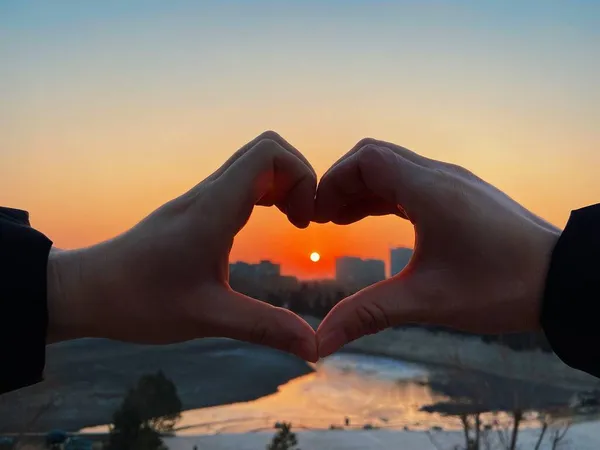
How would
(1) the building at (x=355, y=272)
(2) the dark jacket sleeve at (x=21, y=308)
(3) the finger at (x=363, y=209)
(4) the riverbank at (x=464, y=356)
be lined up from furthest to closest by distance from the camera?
(4) the riverbank at (x=464, y=356)
(1) the building at (x=355, y=272)
(3) the finger at (x=363, y=209)
(2) the dark jacket sleeve at (x=21, y=308)

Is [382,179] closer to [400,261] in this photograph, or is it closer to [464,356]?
[400,261]

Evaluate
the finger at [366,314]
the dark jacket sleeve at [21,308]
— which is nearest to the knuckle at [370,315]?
the finger at [366,314]


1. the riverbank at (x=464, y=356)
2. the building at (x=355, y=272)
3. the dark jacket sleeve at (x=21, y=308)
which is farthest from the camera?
the riverbank at (x=464, y=356)

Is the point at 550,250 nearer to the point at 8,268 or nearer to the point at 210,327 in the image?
the point at 210,327

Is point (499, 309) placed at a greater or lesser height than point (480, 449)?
greater

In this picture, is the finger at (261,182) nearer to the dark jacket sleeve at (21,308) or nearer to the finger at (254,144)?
the finger at (254,144)

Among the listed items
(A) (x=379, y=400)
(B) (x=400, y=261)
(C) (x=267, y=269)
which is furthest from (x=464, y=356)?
(B) (x=400, y=261)

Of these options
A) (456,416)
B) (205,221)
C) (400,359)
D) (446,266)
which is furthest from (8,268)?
(456,416)
